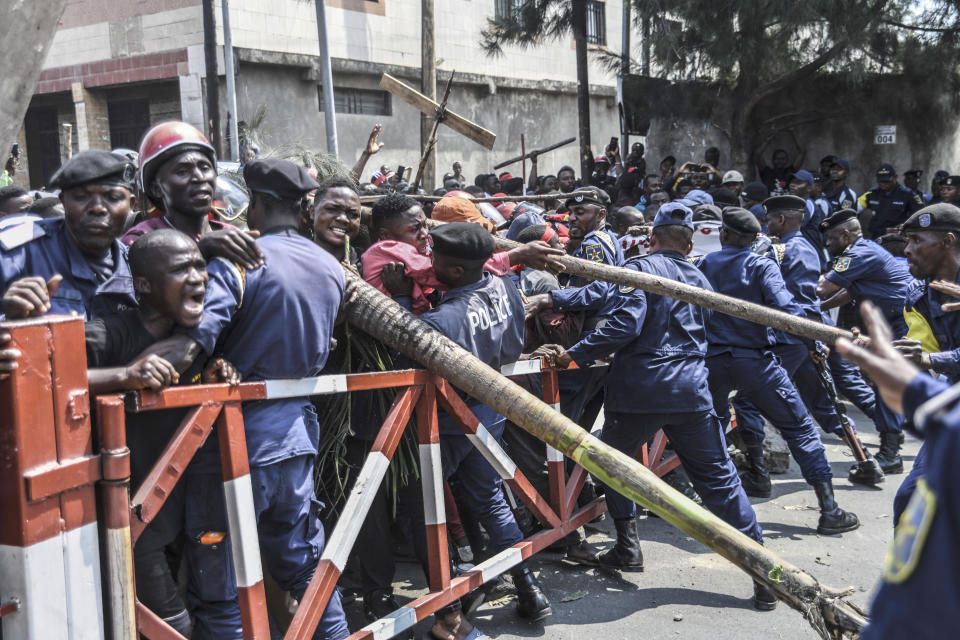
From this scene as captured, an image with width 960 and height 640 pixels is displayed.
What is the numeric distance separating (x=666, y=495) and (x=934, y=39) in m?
12.5

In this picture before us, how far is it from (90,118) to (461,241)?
15.5 m

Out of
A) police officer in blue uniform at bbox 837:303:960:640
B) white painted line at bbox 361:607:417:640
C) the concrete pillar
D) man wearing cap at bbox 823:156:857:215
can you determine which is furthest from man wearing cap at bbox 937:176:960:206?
the concrete pillar

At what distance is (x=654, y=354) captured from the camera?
183 inches

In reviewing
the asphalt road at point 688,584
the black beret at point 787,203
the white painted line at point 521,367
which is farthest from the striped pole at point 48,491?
the black beret at point 787,203

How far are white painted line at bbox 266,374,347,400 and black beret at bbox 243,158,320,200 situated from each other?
0.71 meters

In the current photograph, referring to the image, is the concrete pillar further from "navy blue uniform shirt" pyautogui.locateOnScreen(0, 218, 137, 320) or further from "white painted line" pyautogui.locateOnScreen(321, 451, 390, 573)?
"white painted line" pyautogui.locateOnScreen(321, 451, 390, 573)

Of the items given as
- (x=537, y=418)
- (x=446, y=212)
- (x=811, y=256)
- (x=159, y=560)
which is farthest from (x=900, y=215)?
(x=159, y=560)

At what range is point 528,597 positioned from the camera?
4.11 m

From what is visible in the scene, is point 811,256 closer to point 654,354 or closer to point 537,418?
point 654,354

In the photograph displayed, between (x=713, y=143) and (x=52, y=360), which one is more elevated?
(x=713, y=143)

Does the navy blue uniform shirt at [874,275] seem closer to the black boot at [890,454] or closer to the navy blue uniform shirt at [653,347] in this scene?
the black boot at [890,454]

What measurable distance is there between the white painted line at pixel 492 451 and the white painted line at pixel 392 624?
732mm

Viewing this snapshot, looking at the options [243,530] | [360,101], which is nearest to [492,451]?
[243,530]

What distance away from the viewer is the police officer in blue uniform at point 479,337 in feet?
12.6
